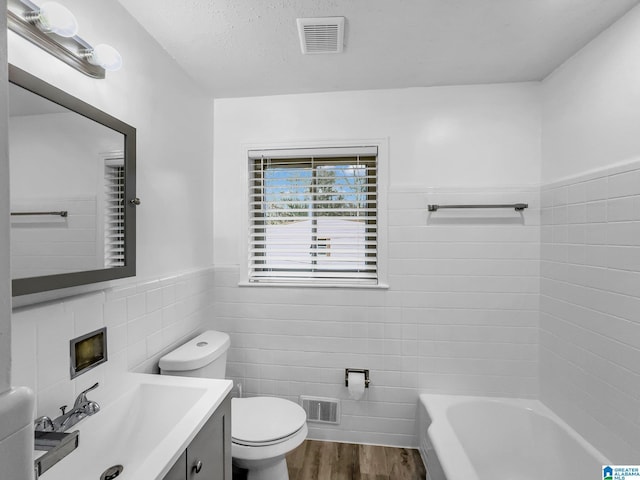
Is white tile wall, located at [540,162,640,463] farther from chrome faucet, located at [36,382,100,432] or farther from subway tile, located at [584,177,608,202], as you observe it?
chrome faucet, located at [36,382,100,432]

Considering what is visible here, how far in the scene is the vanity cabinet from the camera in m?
0.99

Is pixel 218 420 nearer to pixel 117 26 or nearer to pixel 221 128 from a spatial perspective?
pixel 117 26

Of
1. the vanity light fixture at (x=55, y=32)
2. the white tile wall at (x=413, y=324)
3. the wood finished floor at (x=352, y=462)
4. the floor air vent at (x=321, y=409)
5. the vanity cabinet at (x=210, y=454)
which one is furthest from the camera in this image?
the floor air vent at (x=321, y=409)

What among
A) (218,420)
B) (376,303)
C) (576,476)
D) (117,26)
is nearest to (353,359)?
(376,303)

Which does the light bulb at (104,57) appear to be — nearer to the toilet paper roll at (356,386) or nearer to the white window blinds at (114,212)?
the white window blinds at (114,212)

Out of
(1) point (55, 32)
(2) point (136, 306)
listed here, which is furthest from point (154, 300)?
(1) point (55, 32)

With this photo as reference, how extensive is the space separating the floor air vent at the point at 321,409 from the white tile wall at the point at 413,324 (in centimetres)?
5

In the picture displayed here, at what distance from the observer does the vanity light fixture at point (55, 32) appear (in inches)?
33.9

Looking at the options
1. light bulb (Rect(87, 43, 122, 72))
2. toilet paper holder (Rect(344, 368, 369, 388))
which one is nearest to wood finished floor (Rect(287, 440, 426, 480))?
toilet paper holder (Rect(344, 368, 369, 388))

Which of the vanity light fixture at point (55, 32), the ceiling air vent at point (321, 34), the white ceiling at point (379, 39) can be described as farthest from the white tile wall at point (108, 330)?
the ceiling air vent at point (321, 34)

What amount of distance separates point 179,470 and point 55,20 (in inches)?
53.2

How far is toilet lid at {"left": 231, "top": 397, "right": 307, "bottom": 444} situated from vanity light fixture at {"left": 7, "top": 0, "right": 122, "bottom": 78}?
1.65 m

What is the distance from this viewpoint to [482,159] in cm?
201

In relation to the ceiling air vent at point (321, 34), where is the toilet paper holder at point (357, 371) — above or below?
below
